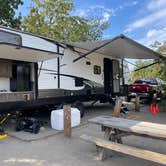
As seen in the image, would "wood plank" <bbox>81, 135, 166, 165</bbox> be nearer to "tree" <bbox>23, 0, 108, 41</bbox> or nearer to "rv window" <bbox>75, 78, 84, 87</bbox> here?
"rv window" <bbox>75, 78, 84, 87</bbox>

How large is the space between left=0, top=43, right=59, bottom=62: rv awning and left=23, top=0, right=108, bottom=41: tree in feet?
47.8

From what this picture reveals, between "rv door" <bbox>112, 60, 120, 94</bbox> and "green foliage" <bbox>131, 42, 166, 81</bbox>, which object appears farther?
"rv door" <bbox>112, 60, 120, 94</bbox>

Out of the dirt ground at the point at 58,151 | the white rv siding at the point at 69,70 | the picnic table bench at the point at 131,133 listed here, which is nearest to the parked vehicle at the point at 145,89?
the white rv siding at the point at 69,70

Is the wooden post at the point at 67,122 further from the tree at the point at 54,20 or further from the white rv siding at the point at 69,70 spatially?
the tree at the point at 54,20

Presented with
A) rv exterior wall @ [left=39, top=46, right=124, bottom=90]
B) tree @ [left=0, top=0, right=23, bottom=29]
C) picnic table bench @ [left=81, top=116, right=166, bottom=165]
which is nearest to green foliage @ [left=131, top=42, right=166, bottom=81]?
rv exterior wall @ [left=39, top=46, right=124, bottom=90]

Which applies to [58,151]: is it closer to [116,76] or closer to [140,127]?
[140,127]

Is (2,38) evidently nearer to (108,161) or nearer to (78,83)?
(108,161)

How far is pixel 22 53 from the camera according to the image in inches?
263

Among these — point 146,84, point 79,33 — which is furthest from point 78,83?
point 79,33

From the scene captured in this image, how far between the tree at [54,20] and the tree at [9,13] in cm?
315

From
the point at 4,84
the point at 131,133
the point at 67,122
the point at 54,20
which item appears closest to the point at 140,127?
the point at 131,133

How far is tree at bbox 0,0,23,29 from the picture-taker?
1742 cm

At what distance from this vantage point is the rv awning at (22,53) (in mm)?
6012

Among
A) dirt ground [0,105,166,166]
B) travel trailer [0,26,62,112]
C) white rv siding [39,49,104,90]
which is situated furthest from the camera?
white rv siding [39,49,104,90]
